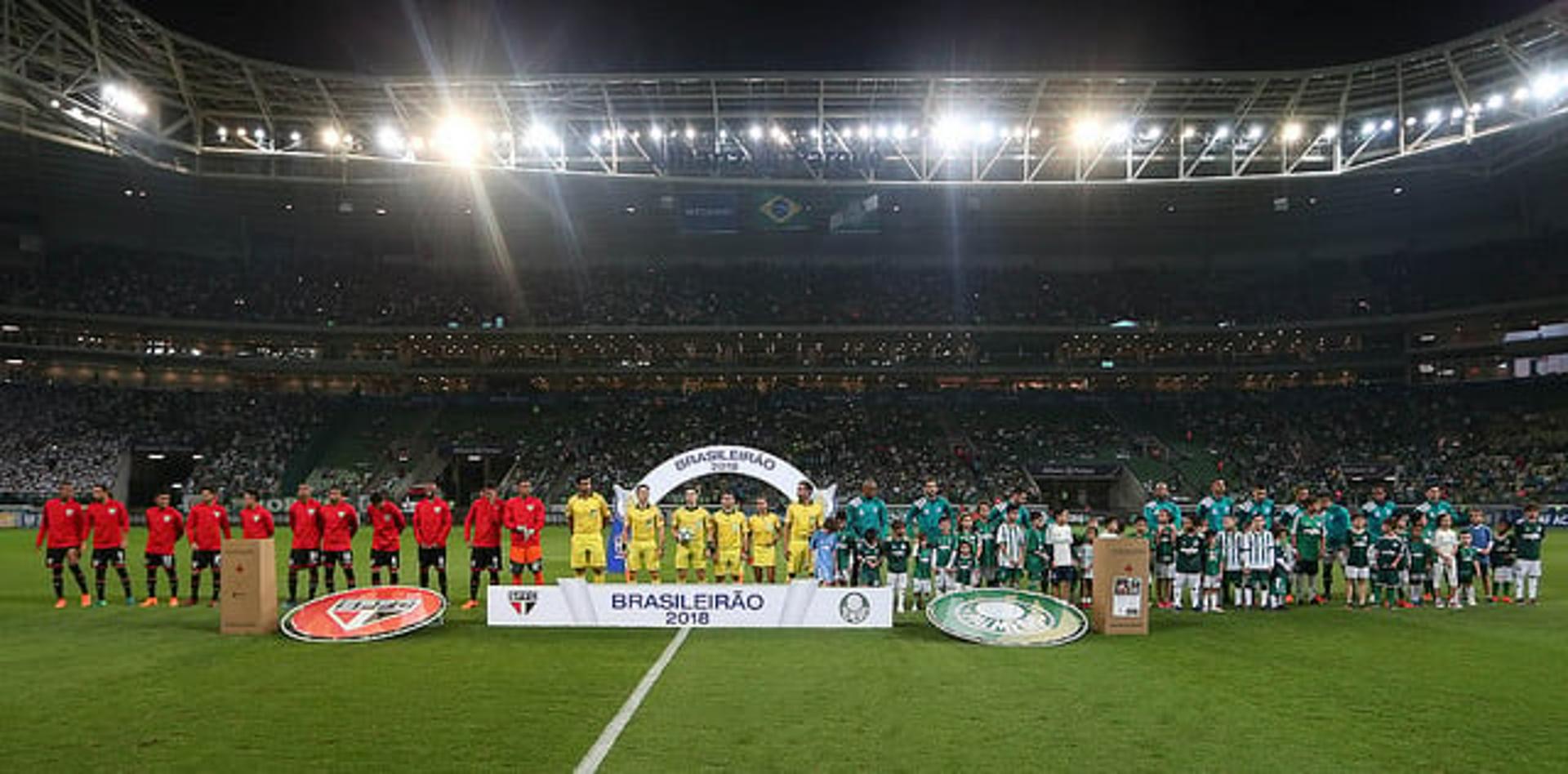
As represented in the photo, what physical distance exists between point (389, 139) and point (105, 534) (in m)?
20.7

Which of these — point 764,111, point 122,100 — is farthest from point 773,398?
point 122,100

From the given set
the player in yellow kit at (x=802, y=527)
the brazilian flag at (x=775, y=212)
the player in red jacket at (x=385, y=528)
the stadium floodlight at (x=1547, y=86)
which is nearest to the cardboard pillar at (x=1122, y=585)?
the player in yellow kit at (x=802, y=527)

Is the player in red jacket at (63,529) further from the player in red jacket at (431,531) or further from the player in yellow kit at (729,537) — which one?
the player in yellow kit at (729,537)

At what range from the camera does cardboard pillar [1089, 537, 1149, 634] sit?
1280 centimetres

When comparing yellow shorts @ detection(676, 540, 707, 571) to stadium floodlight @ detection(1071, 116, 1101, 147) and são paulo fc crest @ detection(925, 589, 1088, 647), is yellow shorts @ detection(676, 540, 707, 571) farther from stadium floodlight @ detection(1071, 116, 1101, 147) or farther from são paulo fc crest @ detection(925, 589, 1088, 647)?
stadium floodlight @ detection(1071, 116, 1101, 147)

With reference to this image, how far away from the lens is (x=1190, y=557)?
49.3 feet

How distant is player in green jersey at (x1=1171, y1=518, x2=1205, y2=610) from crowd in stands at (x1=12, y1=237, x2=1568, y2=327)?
35310 millimetres

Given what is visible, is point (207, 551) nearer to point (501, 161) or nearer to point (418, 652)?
point (418, 652)

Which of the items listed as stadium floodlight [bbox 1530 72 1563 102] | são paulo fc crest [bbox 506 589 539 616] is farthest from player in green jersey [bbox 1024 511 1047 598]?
stadium floodlight [bbox 1530 72 1563 102]

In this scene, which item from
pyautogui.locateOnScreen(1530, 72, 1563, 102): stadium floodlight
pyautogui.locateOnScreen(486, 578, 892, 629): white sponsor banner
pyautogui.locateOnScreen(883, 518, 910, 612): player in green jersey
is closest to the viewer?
pyautogui.locateOnScreen(486, 578, 892, 629): white sponsor banner

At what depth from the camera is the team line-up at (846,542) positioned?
1495 centimetres

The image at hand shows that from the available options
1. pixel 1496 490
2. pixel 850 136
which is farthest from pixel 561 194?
pixel 1496 490

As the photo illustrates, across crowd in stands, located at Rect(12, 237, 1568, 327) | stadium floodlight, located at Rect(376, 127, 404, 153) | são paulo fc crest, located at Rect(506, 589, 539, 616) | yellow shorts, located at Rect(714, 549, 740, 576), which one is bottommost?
são paulo fc crest, located at Rect(506, 589, 539, 616)

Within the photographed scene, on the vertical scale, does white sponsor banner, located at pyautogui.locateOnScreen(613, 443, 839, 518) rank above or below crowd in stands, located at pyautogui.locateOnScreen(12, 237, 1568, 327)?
below
